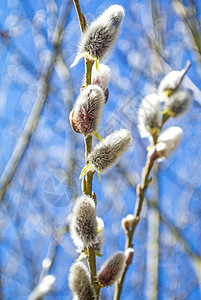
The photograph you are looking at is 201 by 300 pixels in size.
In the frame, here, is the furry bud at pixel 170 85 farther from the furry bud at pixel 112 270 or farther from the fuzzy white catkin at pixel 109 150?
the furry bud at pixel 112 270

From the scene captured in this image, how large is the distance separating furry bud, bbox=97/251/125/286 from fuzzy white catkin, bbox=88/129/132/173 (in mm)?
178

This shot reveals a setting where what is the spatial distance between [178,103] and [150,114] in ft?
0.29

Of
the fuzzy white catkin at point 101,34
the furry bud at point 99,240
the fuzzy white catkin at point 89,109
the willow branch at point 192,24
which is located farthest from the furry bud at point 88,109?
the willow branch at point 192,24

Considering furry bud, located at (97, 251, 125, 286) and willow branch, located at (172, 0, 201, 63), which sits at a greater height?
willow branch, located at (172, 0, 201, 63)

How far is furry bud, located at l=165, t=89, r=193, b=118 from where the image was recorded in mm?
740

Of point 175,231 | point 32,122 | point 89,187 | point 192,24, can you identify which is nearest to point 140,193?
point 89,187

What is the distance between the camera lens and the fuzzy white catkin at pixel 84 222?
2.14 ft

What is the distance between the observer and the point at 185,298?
272 cm

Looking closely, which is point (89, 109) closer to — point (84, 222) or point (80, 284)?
point (84, 222)

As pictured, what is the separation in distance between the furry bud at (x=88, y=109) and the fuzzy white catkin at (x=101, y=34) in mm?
106

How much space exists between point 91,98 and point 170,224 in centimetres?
190

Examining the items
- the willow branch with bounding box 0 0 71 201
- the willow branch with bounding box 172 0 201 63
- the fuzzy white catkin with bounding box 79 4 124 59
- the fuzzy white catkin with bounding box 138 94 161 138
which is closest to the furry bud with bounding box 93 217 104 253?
the fuzzy white catkin with bounding box 138 94 161 138

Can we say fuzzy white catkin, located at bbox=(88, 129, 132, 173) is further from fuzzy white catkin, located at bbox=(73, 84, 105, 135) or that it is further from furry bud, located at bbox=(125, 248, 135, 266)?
furry bud, located at bbox=(125, 248, 135, 266)

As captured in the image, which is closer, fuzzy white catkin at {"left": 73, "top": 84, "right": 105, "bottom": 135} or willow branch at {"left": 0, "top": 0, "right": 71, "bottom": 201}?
fuzzy white catkin at {"left": 73, "top": 84, "right": 105, "bottom": 135}
